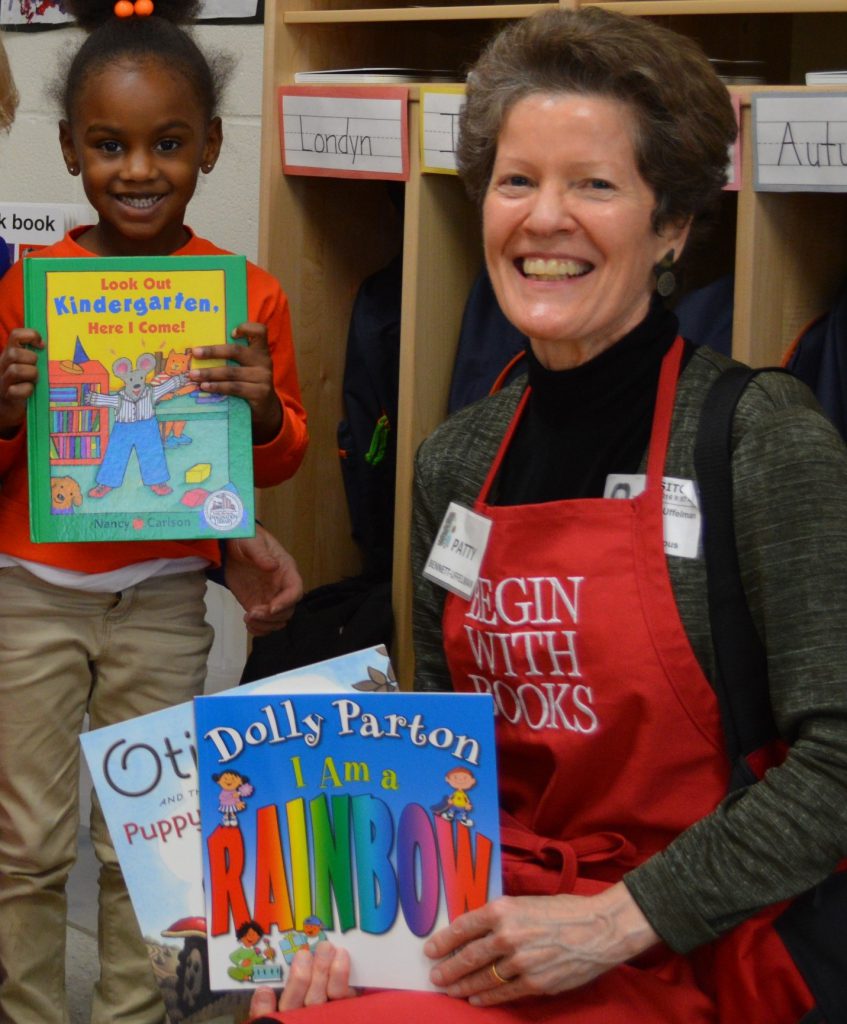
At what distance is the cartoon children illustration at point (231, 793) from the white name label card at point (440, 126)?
1230mm

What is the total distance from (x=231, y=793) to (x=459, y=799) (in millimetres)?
220

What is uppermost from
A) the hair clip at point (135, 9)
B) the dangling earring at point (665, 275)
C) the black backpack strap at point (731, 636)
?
the hair clip at point (135, 9)

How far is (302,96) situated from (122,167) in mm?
583

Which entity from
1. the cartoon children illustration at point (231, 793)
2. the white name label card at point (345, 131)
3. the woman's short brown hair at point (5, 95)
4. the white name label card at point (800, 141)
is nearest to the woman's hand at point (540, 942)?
the cartoon children illustration at point (231, 793)

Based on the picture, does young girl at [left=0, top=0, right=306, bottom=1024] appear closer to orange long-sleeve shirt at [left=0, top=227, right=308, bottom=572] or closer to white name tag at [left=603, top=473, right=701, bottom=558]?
orange long-sleeve shirt at [left=0, top=227, right=308, bottom=572]

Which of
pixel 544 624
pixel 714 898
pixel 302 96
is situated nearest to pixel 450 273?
pixel 302 96

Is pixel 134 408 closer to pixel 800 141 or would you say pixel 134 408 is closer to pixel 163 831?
pixel 163 831

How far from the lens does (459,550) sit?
5.23ft

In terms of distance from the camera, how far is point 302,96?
2.50 meters

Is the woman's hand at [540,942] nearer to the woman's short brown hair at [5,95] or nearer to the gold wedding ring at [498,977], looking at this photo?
the gold wedding ring at [498,977]

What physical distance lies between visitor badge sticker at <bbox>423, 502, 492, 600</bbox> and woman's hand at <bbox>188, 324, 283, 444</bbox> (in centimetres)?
41

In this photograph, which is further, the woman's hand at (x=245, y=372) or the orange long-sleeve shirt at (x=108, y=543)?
the orange long-sleeve shirt at (x=108, y=543)

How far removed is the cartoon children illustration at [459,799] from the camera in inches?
53.2

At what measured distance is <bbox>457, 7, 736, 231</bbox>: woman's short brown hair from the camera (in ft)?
4.75
